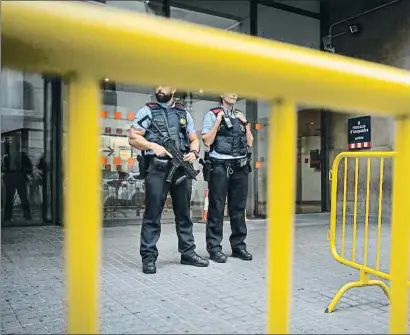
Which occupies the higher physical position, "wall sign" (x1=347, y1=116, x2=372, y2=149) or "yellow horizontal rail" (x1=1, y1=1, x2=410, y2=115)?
"wall sign" (x1=347, y1=116, x2=372, y2=149)

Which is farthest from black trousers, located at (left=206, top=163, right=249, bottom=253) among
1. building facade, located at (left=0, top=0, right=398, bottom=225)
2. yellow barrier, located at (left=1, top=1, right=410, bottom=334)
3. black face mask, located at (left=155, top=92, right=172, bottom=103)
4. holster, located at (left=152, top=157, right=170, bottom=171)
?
yellow barrier, located at (left=1, top=1, right=410, bottom=334)

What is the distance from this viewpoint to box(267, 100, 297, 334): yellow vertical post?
105cm

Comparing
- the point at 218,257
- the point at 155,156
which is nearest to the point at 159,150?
the point at 155,156

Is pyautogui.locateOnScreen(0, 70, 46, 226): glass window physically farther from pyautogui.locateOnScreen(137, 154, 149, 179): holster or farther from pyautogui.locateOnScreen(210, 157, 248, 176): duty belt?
pyautogui.locateOnScreen(210, 157, 248, 176): duty belt

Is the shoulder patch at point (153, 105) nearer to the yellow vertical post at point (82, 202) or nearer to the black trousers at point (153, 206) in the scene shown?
the black trousers at point (153, 206)

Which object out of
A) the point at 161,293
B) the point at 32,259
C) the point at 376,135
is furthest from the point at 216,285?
the point at 376,135

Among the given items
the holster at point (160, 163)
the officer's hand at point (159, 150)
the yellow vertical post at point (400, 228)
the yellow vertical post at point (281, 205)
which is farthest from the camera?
the holster at point (160, 163)

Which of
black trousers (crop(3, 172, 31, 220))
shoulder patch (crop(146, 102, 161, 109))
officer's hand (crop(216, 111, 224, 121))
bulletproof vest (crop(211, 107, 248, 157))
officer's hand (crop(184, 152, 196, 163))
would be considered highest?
shoulder patch (crop(146, 102, 161, 109))

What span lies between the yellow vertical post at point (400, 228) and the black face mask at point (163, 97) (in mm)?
2782

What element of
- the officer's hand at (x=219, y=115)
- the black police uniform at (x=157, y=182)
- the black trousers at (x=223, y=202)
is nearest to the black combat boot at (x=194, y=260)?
the black police uniform at (x=157, y=182)

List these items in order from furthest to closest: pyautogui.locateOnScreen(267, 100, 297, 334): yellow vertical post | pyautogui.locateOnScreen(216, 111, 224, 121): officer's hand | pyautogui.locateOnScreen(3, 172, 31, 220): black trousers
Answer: pyautogui.locateOnScreen(3, 172, 31, 220): black trousers < pyautogui.locateOnScreen(216, 111, 224, 121): officer's hand < pyautogui.locateOnScreen(267, 100, 297, 334): yellow vertical post

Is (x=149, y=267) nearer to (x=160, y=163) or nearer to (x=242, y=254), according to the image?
(x=160, y=163)

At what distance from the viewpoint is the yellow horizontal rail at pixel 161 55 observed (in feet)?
2.46

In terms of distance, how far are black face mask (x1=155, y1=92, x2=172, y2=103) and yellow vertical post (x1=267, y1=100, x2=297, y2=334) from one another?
3.00 meters
